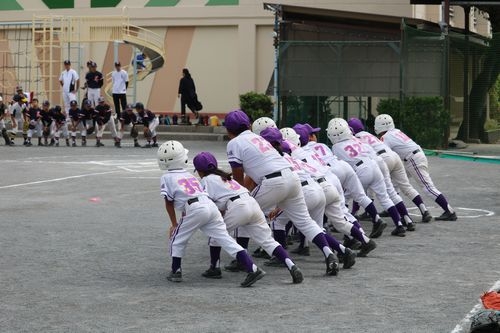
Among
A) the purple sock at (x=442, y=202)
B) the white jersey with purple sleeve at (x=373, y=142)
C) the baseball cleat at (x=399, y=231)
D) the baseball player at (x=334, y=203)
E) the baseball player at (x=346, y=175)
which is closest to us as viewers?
the baseball player at (x=334, y=203)

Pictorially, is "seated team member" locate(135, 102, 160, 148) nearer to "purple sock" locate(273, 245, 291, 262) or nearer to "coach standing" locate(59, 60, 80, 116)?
"coach standing" locate(59, 60, 80, 116)

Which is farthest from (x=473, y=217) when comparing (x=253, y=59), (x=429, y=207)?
(x=253, y=59)

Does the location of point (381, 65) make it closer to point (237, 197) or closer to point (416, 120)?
point (416, 120)

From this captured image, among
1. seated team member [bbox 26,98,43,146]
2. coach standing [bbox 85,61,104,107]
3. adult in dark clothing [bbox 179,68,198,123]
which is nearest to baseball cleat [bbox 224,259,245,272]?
seated team member [bbox 26,98,43,146]

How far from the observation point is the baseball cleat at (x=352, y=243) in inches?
549

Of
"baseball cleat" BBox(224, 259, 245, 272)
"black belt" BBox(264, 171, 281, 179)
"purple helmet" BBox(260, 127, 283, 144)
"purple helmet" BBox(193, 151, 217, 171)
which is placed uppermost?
"purple helmet" BBox(260, 127, 283, 144)

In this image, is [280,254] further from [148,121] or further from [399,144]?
[148,121]

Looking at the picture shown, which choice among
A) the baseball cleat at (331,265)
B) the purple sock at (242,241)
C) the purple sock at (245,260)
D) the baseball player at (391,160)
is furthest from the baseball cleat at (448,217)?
the purple sock at (245,260)

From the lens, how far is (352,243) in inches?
558

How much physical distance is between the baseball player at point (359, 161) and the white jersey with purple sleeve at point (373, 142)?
2.63 ft

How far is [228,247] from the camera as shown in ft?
38.1

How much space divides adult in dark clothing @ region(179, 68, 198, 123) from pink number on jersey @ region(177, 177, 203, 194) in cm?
2743

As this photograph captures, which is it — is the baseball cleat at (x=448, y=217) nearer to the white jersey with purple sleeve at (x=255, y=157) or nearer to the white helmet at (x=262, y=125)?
the white helmet at (x=262, y=125)

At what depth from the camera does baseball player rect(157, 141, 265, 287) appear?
11.6 meters
